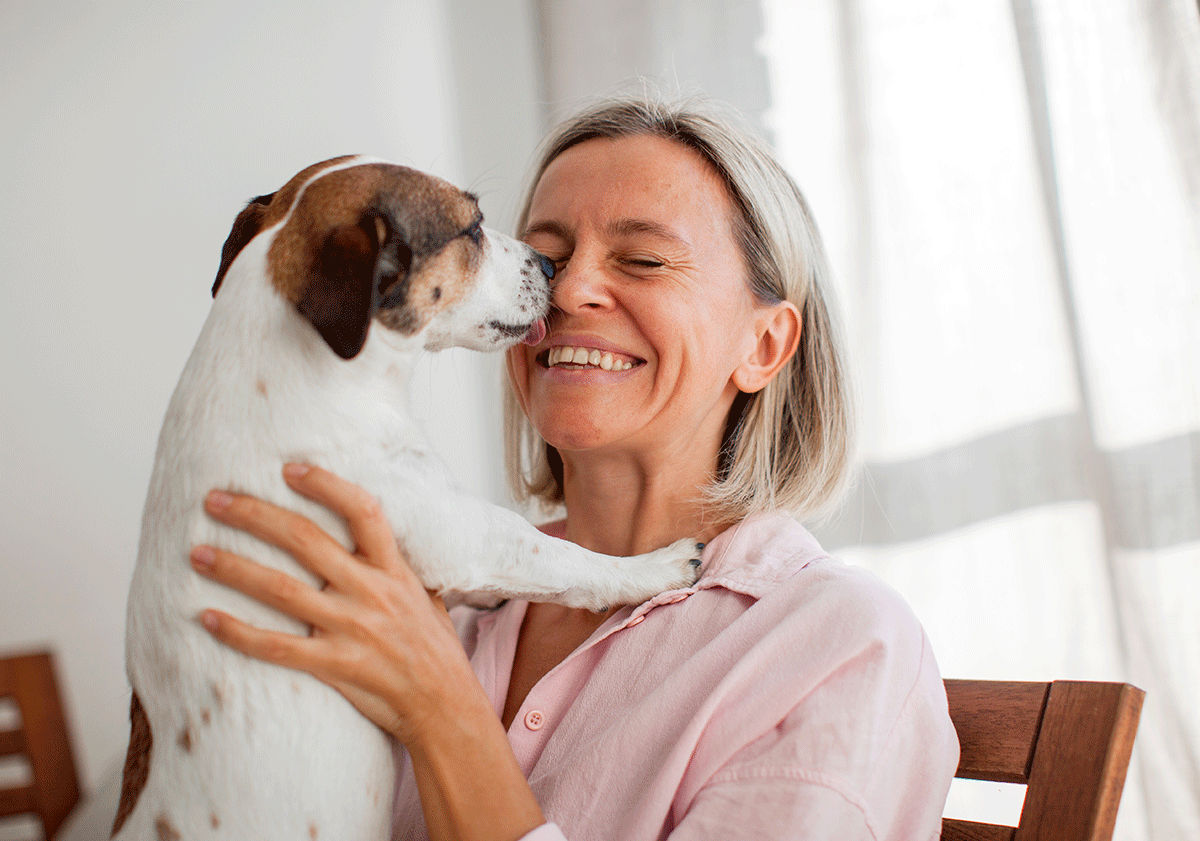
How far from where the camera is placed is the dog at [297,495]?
1.02 meters

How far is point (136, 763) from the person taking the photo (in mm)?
1078

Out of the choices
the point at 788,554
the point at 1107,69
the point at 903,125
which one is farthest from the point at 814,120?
the point at 788,554

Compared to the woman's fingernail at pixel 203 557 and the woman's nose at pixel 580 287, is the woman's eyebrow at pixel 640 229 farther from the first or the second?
the woman's fingernail at pixel 203 557

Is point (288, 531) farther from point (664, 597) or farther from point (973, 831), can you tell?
point (973, 831)

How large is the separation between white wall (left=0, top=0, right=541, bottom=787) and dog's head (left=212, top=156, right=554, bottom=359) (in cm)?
138

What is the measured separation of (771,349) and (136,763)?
1076mm

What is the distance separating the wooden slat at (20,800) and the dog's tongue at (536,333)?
1.54 meters

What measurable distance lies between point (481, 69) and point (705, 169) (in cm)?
217

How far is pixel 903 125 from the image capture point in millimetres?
2539

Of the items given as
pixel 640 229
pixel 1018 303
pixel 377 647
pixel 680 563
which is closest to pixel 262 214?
pixel 640 229

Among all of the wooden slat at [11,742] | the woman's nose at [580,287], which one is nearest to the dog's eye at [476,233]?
the woman's nose at [580,287]

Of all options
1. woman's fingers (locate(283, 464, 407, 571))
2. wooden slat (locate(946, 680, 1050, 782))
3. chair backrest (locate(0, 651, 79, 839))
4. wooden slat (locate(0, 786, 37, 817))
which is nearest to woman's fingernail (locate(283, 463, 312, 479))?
woman's fingers (locate(283, 464, 407, 571))

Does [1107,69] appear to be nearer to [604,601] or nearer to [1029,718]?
[1029,718]

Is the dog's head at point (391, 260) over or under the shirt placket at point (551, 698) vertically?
over
